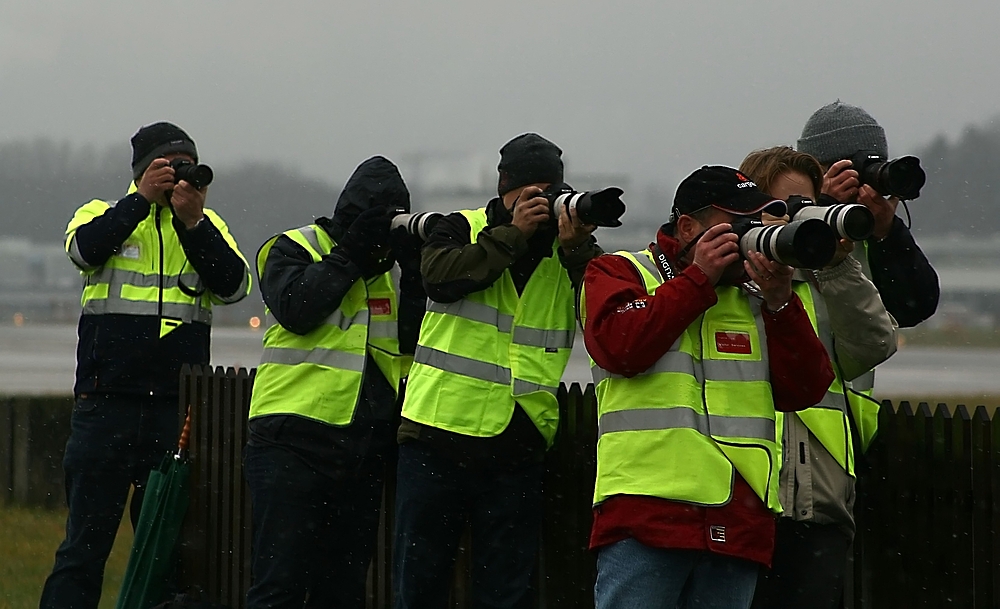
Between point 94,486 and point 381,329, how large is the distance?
161 centimetres

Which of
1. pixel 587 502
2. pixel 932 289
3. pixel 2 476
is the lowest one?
pixel 2 476

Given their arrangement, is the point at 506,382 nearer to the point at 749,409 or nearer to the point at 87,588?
the point at 749,409

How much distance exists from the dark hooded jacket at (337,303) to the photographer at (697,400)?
1539mm

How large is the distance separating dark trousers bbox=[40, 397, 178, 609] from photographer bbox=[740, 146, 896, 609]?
3.11 metres

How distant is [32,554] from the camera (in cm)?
1005

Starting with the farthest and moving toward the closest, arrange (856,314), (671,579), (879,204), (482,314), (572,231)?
1. (482,314)
2. (572,231)
3. (879,204)
4. (856,314)
5. (671,579)

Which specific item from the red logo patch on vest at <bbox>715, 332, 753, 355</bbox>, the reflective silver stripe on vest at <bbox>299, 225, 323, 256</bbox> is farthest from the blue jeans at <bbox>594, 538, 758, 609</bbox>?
the reflective silver stripe on vest at <bbox>299, 225, 323, 256</bbox>

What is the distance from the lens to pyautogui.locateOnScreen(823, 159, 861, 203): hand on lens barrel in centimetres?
391

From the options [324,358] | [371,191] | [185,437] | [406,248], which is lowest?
[185,437]

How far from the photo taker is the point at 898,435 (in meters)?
4.49

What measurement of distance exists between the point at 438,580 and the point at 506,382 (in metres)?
0.71

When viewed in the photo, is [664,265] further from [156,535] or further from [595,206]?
[156,535]

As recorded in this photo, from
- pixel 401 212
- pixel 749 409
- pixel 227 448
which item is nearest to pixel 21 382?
pixel 227 448

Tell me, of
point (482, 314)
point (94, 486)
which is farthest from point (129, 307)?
point (482, 314)
